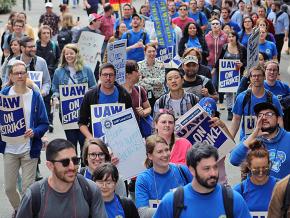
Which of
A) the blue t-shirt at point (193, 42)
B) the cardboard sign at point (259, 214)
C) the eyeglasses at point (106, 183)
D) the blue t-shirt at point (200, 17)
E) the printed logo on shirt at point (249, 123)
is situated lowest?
the cardboard sign at point (259, 214)

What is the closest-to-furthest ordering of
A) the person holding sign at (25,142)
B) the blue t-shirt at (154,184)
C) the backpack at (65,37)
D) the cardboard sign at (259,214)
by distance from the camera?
the blue t-shirt at (154,184)
the cardboard sign at (259,214)
the person holding sign at (25,142)
the backpack at (65,37)

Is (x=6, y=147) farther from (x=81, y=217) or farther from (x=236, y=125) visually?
(x=81, y=217)

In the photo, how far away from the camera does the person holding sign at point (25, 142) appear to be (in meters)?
9.26

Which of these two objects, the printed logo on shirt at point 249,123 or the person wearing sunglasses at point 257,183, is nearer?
the person wearing sunglasses at point 257,183

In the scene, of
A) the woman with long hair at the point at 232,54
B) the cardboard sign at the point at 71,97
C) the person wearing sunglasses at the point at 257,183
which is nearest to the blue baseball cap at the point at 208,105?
the cardboard sign at the point at 71,97

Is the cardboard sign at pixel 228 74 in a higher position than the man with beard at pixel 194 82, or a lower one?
lower

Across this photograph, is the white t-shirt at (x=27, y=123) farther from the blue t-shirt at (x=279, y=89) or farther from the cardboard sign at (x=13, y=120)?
the blue t-shirt at (x=279, y=89)

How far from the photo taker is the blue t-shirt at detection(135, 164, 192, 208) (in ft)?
22.6

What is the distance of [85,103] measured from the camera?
9492 millimetres

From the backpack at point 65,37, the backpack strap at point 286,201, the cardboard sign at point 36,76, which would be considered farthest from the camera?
the backpack at point 65,37

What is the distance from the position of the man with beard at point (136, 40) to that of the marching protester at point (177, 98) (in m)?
5.77

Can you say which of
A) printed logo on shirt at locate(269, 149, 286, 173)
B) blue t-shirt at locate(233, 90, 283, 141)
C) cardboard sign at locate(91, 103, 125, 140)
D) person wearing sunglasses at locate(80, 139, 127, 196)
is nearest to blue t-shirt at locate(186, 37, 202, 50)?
blue t-shirt at locate(233, 90, 283, 141)

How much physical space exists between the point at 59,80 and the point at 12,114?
6.92 ft

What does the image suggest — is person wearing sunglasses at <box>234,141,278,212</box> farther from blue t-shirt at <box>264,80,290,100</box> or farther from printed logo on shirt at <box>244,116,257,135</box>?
blue t-shirt at <box>264,80,290,100</box>
